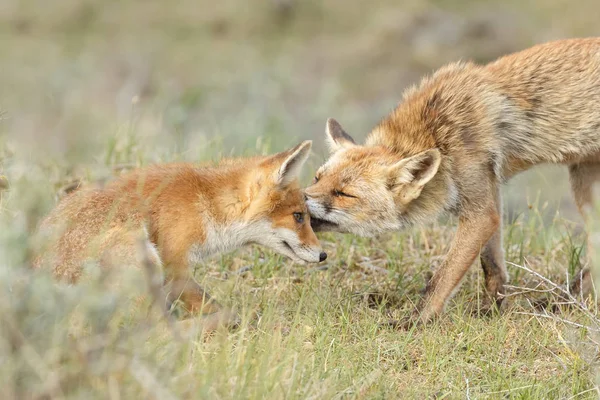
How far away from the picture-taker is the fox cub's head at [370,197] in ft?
20.1

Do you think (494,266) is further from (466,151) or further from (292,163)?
(292,163)

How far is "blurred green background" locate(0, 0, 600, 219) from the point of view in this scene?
1608 cm

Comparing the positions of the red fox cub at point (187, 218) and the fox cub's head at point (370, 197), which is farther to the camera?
the fox cub's head at point (370, 197)

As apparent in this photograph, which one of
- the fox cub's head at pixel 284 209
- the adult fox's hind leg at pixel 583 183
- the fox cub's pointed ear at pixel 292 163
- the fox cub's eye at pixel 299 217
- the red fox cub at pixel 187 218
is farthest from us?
the adult fox's hind leg at pixel 583 183

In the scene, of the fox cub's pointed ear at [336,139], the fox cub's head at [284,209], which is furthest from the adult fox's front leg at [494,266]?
the fox cub's head at [284,209]

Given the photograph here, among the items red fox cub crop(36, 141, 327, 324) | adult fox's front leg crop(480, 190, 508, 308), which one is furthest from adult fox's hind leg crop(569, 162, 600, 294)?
red fox cub crop(36, 141, 327, 324)

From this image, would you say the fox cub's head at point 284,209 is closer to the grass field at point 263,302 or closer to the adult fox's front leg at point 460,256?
the grass field at point 263,302

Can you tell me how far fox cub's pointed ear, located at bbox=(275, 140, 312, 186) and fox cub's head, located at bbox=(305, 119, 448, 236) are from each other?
51 centimetres

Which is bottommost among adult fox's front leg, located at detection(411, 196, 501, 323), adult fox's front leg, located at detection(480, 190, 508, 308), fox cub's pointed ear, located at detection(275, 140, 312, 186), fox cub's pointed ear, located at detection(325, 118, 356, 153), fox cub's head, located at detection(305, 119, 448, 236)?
adult fox's front leg, located at detection(480, 190, 508, 308)

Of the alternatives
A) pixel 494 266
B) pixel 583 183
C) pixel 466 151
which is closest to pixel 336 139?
pixel 466 151

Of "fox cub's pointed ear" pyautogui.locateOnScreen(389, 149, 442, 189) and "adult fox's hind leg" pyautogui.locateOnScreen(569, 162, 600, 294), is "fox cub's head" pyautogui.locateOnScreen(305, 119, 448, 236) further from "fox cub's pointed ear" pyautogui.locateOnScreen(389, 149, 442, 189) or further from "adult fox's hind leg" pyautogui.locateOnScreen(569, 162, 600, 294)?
"adult fox's hind leg" pyautogui.locateOnScreen(569, 162, 600, 294)

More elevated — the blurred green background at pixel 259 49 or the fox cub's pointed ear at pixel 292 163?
the fox cub's pointed ear at pixel 292 163

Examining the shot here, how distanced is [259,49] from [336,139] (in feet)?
44.8

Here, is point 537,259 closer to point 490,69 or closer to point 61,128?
point 490,69
